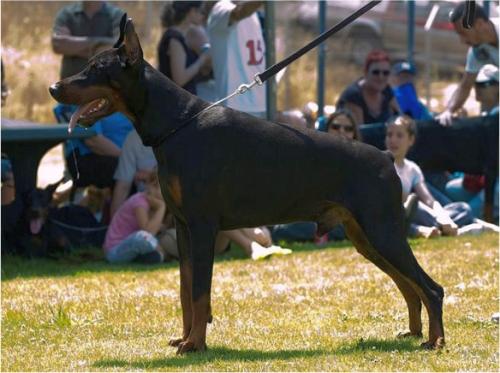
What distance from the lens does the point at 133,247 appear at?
10.6 meters

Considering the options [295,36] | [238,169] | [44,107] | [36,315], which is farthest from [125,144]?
[295,36]

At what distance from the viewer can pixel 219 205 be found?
6637mm

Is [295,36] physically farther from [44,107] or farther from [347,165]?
[347,165]

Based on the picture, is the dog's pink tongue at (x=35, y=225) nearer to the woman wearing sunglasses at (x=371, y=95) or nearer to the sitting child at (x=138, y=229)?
the sitting child at (x=138, y=229)

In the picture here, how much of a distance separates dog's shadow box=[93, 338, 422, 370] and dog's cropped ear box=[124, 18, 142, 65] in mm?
1534

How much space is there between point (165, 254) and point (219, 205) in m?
4.26

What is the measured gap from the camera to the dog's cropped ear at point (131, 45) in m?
6.43

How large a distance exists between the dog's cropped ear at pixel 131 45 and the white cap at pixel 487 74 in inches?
244

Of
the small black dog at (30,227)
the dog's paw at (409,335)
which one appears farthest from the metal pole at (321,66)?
the dog's paw at (409,335)

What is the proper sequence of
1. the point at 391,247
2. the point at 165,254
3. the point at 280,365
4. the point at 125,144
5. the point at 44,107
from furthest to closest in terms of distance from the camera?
1. the point at 44,107
2. the point at 125,144
3. the point at 165,254
4. the point at 391,247
5. the point at 280,365

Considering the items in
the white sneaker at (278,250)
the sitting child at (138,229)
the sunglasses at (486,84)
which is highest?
the sunglasses at (486,84)

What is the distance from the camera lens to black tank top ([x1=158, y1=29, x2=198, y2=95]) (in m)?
11.7

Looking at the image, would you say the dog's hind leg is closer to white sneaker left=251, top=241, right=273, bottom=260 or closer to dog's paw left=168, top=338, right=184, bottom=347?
dog's paw left=168, top=338, right=184, bottom=347

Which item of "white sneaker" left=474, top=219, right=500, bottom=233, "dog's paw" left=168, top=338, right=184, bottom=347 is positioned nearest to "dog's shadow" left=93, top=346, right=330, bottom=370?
"dog's paw" left=168, top=338, right=184, bottom=347
